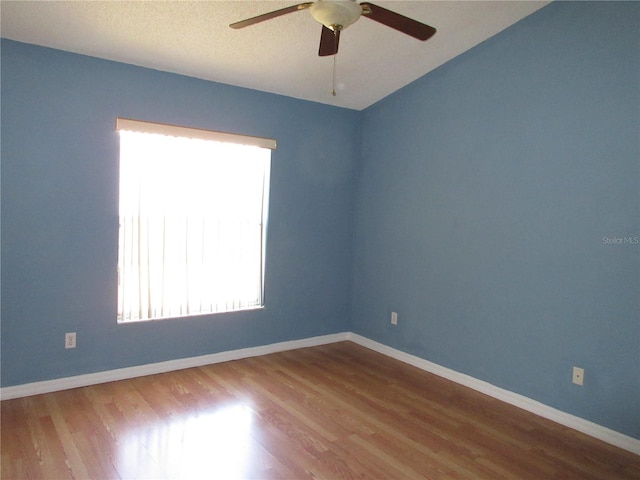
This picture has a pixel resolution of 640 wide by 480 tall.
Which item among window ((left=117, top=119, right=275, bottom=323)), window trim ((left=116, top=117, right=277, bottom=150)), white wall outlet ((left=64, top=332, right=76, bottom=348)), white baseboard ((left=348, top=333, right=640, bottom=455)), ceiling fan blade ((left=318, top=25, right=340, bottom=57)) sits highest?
ceiling fan blade ((left=318, top=25, right=340, bottom=57))

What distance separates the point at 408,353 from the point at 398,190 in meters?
1.54

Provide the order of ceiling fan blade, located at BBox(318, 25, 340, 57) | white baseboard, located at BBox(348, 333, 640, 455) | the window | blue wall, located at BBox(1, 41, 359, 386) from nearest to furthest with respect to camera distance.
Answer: ceiling fan blade, located at BBox(318, 25, 340, 57), white baseboard, located at BBox(348, 333, 640, 455), blue wall, located at BBox(1, 41, 359, 386), the window

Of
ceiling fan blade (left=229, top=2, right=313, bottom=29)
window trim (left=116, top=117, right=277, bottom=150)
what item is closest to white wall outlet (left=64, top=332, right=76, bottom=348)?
window trim (left=116, top=117, right=277, bottom=150)

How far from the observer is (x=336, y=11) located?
1.89 metres

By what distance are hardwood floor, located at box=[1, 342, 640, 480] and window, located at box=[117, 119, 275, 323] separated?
2.27ft

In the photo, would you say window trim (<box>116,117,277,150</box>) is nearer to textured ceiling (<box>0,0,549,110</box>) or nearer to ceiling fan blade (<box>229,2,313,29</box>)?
textured ceiling (<box>0,0,549,110</box>)

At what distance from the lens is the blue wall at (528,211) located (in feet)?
8.76

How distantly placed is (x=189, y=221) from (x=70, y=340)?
1244mm

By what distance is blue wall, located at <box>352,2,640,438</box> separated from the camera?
2.67 metres

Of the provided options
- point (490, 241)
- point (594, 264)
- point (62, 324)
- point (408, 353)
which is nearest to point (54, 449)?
point (62, 324)

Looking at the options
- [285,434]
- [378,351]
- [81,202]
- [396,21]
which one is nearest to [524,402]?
[378,351]

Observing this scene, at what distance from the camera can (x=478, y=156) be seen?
11.4 ft

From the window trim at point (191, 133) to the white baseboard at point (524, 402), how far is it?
228cm

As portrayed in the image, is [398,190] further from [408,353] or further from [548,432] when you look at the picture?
[548,432]
